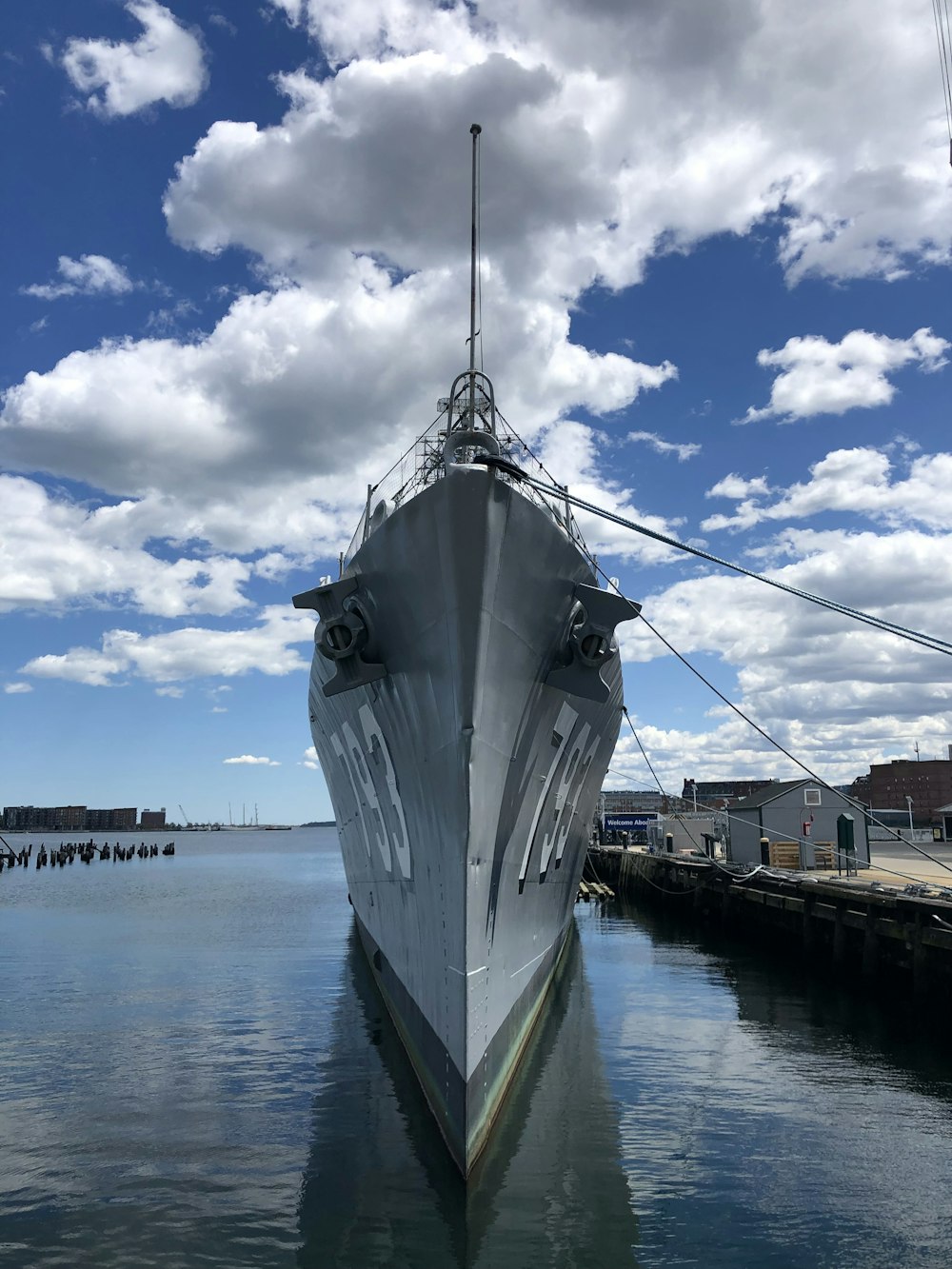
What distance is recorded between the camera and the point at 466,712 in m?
7.01

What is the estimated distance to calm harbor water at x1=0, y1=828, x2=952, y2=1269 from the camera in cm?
611

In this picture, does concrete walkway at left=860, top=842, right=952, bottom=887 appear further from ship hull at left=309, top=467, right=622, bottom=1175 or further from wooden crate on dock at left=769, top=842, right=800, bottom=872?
ship hull at left=309, top=467, right=622, bottom=1175

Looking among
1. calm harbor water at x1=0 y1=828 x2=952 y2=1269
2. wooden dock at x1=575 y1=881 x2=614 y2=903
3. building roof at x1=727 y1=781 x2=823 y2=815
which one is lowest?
wooden dock at x1=575 y1=881 x2=614 y2=903

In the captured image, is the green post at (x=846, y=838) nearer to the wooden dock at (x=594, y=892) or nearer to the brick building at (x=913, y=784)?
the wooden dock at (x=594, y=892)

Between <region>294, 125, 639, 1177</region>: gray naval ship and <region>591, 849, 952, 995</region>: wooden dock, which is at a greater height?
<region>294, 125, 639, 1177</region>: gray naval ship

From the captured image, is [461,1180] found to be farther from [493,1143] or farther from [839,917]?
Answer: [839,917]

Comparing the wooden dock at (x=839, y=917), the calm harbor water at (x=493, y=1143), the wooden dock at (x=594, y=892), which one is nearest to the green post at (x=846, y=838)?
the wooden dock at (x=839, y=917)

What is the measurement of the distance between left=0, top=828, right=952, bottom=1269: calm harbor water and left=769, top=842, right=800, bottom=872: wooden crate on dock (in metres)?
8.42

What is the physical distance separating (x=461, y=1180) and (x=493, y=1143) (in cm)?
101

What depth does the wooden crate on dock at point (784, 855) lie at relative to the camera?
2430 centimetres

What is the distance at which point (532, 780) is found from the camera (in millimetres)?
8758

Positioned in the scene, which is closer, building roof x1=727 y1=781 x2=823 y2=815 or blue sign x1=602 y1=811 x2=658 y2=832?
building roof x1=727 y1=781 x2=823 y2=815

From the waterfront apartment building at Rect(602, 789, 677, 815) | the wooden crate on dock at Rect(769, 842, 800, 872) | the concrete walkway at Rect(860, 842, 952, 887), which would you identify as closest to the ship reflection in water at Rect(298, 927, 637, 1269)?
the concrete walkway at Rect(860, 842, 952, 887)

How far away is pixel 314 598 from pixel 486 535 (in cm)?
236
